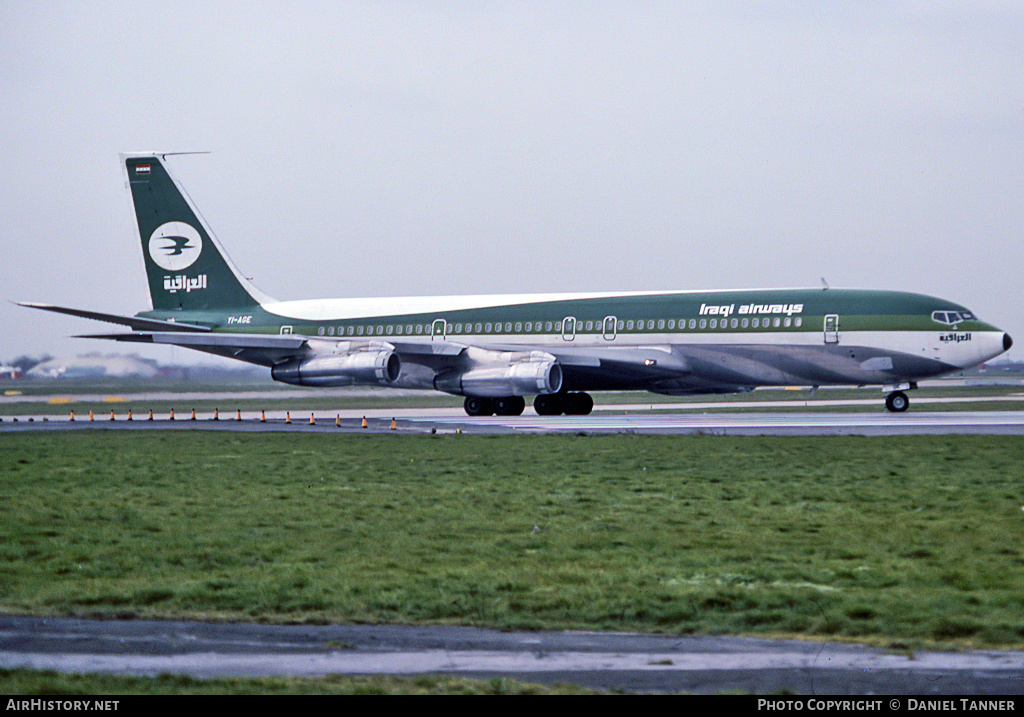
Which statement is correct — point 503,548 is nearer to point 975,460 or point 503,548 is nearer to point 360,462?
point 360,462

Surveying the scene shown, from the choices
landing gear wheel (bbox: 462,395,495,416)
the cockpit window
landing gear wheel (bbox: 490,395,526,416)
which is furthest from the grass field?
landing gear wheel (bbox: 462,395,495,416)

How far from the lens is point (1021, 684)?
764 cm

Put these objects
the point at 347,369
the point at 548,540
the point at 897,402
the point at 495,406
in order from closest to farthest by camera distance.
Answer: the point at 548,540
the point at 897,402
the point at 347,369
the point at 495,406

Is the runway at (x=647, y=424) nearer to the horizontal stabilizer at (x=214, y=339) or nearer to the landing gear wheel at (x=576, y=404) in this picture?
the landing gear wheel at (x=576, y=404)

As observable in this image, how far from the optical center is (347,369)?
4250cm

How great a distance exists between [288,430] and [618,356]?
1191 cm

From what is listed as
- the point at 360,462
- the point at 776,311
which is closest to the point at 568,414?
the point at 776,311

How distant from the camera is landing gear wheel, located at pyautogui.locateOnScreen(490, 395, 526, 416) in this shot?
43.8 metres

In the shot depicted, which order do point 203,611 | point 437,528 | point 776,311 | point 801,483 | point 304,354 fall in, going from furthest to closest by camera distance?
point 304,354 → point 776,311 → point 801,483 → point 437,528 → point 203,611

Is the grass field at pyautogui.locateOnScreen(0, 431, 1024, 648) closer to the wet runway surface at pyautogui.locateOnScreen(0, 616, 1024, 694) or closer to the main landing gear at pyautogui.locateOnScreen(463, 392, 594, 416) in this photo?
the wet runway surface at pyautogui.locateOnScreen(0, 616, 1024, 694)

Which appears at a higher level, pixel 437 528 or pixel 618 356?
pixel 618 356

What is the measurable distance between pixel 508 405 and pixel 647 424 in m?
8.38

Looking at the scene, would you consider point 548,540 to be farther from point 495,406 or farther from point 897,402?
point 495,406

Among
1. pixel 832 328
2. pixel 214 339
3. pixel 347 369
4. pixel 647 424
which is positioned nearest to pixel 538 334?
pixel 347 369
